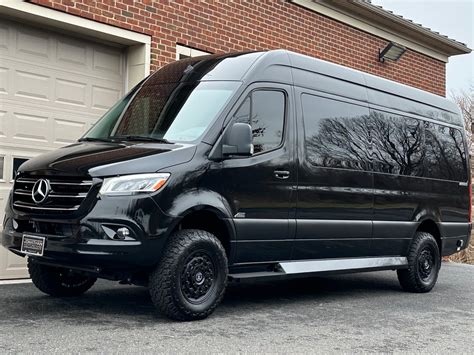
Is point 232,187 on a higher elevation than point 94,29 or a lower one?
lower

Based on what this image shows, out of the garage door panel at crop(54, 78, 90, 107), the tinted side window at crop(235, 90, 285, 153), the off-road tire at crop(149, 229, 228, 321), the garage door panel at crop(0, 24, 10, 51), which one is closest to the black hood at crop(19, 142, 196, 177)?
the off-road tire at crop(149, 229, 228, 321)

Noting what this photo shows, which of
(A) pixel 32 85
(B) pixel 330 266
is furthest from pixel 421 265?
(A) pixel 32 85

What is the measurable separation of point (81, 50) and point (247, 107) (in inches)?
138

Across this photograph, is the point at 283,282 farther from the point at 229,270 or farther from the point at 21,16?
the point at 21,16

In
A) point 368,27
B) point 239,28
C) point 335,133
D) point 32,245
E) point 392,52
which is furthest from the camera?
point 392,52

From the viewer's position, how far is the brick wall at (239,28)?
343 inches

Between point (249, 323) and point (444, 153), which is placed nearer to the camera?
point (249, 323)

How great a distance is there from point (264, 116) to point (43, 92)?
11.1 feet

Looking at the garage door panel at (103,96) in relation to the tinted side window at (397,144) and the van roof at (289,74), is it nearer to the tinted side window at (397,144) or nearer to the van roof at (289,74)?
the van roof at (289,74)

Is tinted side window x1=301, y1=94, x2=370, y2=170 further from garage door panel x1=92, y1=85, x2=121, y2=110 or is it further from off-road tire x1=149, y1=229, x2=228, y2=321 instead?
garage door panel x1=92, y1=85, x2=121, y2=110

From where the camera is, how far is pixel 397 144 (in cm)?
805

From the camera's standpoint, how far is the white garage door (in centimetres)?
784

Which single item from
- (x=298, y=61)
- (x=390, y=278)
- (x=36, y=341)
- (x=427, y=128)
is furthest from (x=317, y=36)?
(x=36, y=341)

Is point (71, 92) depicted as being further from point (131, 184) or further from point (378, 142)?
point (378, 142)
